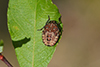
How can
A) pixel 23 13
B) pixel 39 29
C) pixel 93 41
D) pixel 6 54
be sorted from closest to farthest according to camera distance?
pixel 23 13 → pixel 39 29 → pixel 6 54 → pixel 93 41

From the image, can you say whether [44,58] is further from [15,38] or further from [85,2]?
[85,2]

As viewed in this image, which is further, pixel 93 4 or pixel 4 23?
pixel 93 4

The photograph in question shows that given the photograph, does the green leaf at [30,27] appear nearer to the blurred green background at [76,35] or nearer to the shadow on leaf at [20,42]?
the shadow on leaf at [20,42]

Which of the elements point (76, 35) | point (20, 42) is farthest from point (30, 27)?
point (76, 35)

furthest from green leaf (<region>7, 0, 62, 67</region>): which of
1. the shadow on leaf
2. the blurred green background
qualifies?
the blurred green background

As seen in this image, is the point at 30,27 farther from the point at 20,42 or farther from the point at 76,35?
the point at 76,35

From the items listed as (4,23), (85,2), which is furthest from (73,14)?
(4,23)
